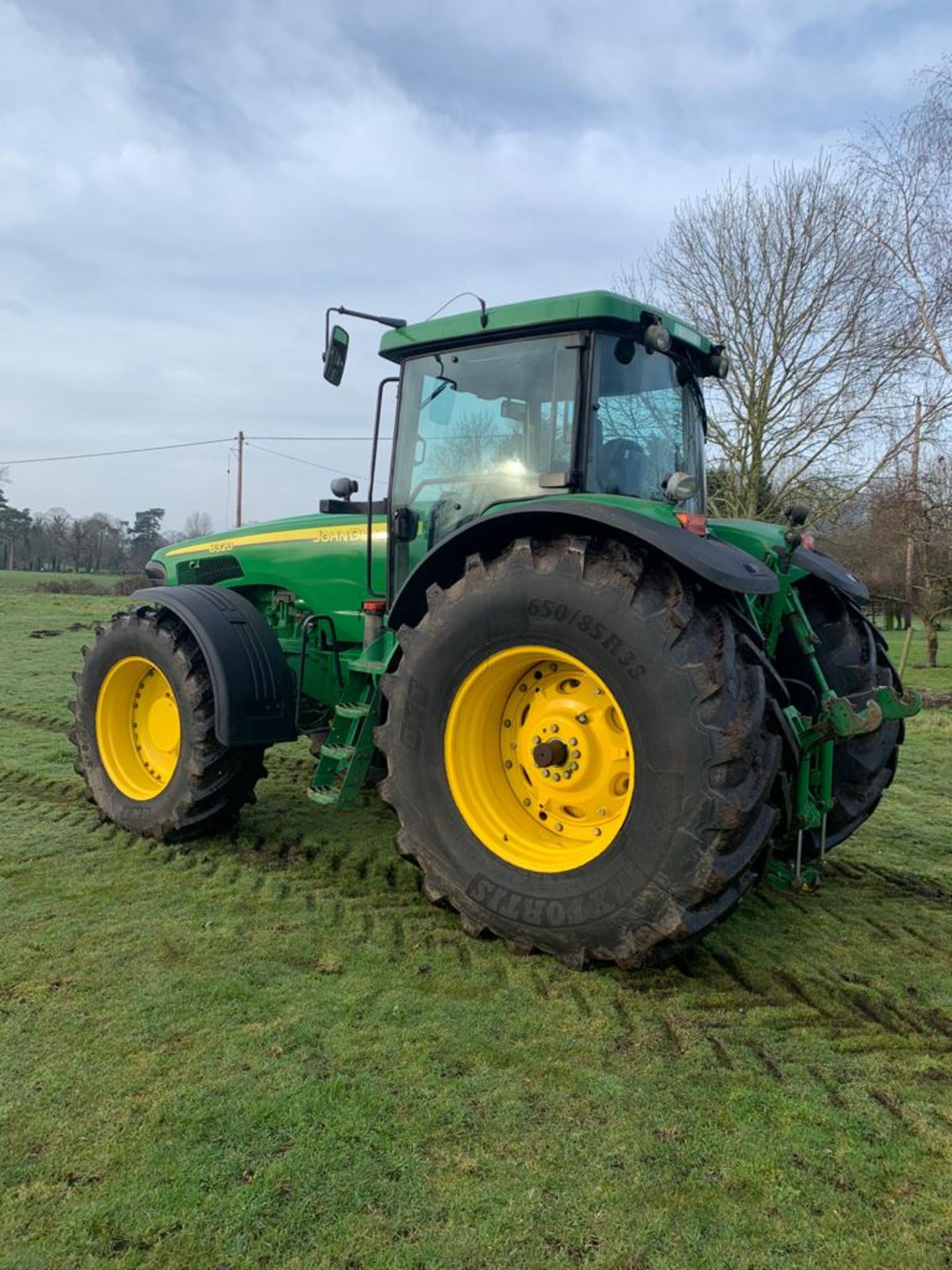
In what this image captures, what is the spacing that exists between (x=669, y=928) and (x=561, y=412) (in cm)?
195

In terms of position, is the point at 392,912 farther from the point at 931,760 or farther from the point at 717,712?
the point at 931,760

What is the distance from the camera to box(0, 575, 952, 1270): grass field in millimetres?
1798

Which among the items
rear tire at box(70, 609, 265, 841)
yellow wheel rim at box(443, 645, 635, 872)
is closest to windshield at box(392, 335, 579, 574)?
yellow wheel rim at box(443, 645, 635, 872)

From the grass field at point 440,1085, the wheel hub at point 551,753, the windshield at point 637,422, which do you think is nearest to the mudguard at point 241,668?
the grass field at point 440,1085

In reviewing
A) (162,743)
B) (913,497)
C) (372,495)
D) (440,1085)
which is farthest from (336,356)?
(913,497)

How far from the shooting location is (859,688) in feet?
12.6

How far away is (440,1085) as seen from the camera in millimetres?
2285

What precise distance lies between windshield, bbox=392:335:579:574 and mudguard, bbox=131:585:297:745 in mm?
821

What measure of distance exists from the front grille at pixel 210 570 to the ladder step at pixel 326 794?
183 cm

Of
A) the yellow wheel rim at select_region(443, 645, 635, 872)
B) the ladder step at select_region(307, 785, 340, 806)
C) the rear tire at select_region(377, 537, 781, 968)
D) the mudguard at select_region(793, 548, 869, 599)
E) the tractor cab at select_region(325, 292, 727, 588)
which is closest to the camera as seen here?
the rear tire at select_region(377, 537, 781, 968)

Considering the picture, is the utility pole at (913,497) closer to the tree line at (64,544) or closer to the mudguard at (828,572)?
the mudguard at (828,572)

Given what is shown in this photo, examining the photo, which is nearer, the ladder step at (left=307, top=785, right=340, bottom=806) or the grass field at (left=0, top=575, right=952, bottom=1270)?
the grass field at (left=0, top=575, right=952, bottom=1270)

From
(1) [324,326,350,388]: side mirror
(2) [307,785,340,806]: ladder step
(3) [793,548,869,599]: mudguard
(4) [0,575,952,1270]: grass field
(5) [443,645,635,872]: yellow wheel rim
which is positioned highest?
(1) [324,326,350,388]: side mirror

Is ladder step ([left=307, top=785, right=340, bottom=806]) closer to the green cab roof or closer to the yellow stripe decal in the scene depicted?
the yellow stripe decal
